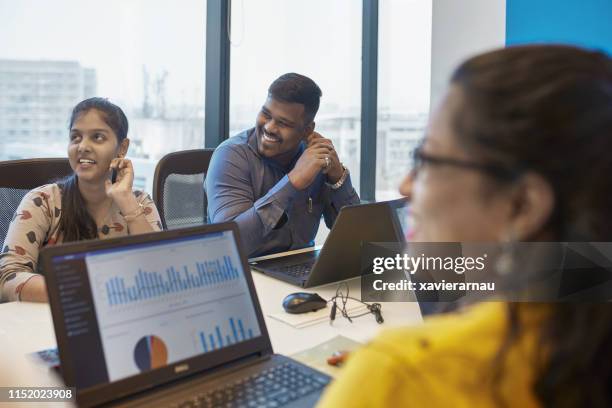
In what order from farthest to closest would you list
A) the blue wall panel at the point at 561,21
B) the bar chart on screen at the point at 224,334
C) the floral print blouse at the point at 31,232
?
the blue wall panel at the point at 561,21, the floral print blouse at the point at 31,232, the bar chart on screen at the point at 224,334

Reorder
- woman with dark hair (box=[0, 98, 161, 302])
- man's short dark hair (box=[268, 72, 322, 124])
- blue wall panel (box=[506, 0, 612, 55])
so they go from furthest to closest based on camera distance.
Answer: blue wall panel (box=[506, 0, 612, 55])
man's short dark hair (box=[268, 72, 322, 124])
woman with dark hair (box=[0, 98, 161, 302])

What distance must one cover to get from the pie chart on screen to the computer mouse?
510 millimetres

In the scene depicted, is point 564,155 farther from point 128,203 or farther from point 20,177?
point 20,177

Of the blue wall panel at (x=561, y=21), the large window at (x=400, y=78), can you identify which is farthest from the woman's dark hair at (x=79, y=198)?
the large window at (x=400, y=78)

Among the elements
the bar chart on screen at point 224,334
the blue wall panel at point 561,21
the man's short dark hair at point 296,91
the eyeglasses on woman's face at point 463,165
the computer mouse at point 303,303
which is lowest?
the computer mouse at point 303,303

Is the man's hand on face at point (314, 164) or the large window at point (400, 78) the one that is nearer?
the man's hand on face at point (314, 164)

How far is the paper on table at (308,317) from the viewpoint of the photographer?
1424mm

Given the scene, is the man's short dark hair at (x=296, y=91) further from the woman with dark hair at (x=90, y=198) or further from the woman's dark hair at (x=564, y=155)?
the woman's dark hair at (x=564, y=155)

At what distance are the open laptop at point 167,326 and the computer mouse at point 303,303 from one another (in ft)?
1.09

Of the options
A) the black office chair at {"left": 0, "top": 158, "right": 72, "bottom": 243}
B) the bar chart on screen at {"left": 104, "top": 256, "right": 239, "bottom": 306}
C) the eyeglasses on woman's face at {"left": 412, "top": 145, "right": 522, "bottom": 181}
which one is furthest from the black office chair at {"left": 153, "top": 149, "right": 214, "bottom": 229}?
the eyeglasses on woman's face at {"left": 412, "top": 145, "right": 522, "bottom": 181}

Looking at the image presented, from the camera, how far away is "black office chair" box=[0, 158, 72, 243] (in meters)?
1.93

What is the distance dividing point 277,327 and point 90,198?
0.90m

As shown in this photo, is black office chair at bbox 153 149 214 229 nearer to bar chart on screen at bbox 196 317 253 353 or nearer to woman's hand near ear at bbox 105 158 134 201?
woman's hand near ear at bbox 105 158 134 201

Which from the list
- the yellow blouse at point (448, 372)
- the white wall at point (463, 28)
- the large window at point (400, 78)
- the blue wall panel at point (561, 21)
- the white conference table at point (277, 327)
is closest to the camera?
the yellow blouse at point (448, 372)
